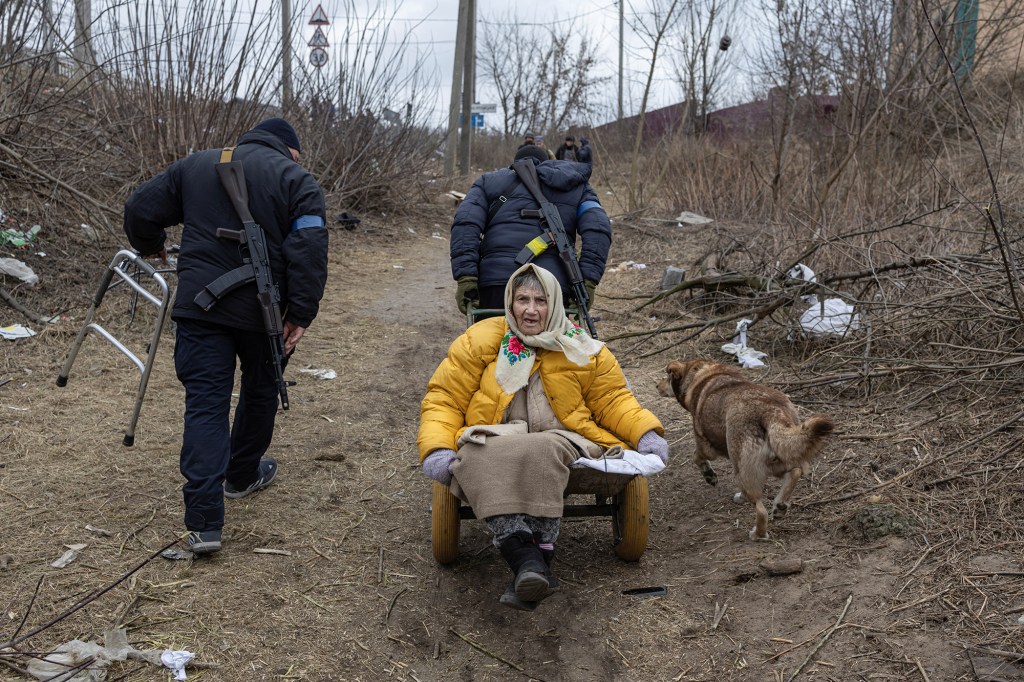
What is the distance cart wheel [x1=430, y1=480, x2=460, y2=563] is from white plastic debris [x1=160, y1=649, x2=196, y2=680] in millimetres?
1167

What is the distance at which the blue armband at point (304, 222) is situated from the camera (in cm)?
428

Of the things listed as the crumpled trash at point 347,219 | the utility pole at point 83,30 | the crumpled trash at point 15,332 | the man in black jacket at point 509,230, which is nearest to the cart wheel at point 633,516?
the man in black jacket at point 509,230


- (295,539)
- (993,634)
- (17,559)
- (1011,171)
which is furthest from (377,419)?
(1011,171)

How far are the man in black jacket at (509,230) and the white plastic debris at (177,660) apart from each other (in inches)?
92.5

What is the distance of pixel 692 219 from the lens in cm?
1388

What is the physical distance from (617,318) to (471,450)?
5962 millimetres

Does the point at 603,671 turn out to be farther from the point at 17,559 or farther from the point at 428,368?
the point at 428,368

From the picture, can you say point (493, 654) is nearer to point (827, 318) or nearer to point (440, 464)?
point (440, 464)

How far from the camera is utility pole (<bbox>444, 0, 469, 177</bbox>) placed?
19141 mm

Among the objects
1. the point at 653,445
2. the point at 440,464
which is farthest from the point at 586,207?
the point at 440,464

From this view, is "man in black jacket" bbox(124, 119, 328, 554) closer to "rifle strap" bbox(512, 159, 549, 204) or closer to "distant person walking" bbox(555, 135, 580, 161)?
"rifle strap" bbox(512, 159, 549, 204)

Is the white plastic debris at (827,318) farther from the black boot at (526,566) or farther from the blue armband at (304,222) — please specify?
the blue armband at (304,222)

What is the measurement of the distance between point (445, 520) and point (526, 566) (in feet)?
2.15

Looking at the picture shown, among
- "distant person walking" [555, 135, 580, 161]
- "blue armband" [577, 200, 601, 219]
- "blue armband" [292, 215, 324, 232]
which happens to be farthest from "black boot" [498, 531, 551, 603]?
"distant person walking" [555, 135, 580, 161]
